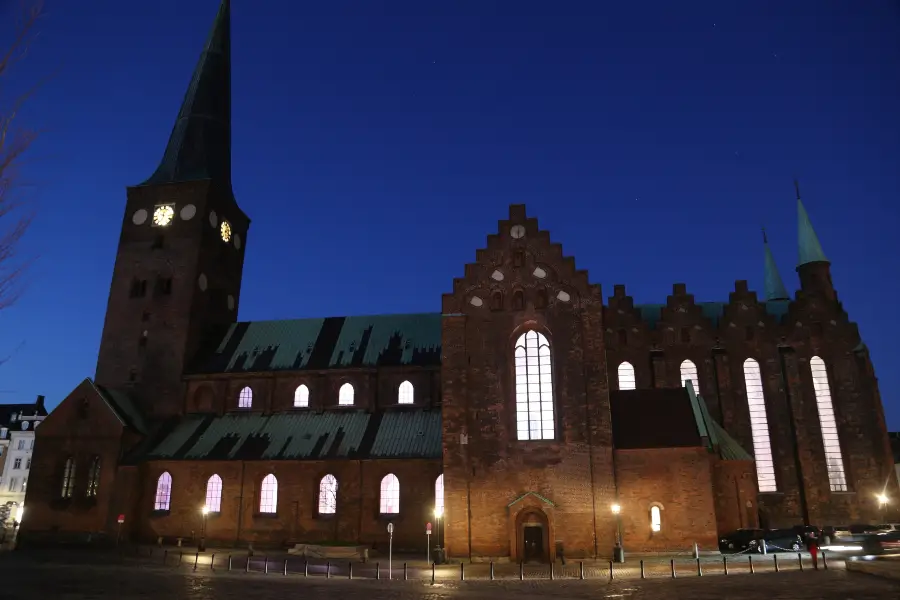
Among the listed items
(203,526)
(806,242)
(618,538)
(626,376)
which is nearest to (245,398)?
(203,526)

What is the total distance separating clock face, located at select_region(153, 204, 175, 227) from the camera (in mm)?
55875

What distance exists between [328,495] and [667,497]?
73.0 ft

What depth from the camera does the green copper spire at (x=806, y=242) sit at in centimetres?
5466

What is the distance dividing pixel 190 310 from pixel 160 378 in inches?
236

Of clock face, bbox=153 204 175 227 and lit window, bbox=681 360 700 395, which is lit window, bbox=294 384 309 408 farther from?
lit window, bbox=681 360 700 395

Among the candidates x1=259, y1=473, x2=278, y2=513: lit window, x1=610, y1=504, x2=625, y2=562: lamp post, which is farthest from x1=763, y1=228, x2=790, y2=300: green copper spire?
x1=259, y1=473, x2=278, y2=513: lit window

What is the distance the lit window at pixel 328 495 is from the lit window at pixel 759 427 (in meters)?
31.1

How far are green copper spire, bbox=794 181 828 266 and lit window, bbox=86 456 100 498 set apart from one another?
193 ft

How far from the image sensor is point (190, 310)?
53.2 metres

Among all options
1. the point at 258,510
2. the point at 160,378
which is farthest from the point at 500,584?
the point at 160,378

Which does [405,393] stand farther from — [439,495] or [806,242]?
[806,242]

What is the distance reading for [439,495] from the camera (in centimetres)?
4225

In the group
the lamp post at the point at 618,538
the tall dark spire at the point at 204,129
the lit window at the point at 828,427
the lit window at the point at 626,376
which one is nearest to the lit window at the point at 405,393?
the lit window at the point at 626,376

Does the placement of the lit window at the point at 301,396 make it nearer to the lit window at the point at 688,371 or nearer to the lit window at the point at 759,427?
the lit window at the point at 688,371
